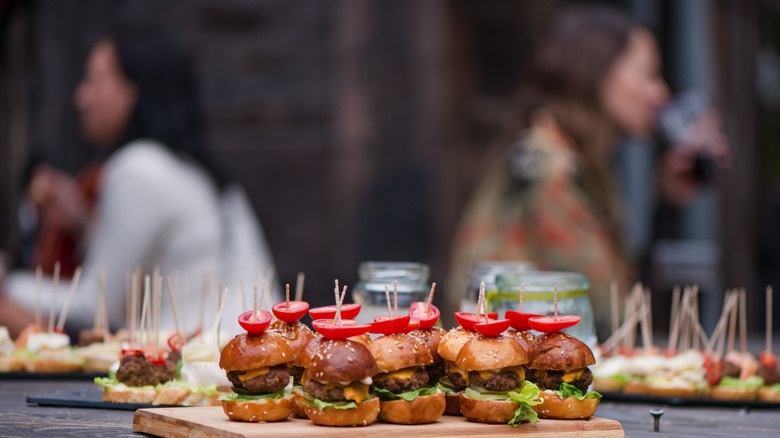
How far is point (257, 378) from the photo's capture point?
10.3 feet

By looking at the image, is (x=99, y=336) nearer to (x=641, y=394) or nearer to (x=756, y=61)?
(x=641, y=394)

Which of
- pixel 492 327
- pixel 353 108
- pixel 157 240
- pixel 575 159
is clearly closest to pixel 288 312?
pixel 492 327

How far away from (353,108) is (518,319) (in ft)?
16.2

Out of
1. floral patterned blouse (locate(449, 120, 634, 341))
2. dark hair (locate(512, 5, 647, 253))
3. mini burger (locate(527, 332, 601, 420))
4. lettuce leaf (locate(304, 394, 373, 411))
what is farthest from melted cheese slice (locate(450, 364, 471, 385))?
dark hair (locate(512, 5, 647, 253))

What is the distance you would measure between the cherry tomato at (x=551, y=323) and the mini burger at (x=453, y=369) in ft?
0.67

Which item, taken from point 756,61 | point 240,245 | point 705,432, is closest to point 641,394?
point 705,432

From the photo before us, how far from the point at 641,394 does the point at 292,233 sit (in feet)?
14.6

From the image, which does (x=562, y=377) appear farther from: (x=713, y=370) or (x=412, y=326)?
(x=713, y=370)

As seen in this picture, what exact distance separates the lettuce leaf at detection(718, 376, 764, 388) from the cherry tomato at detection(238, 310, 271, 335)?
2320 mm

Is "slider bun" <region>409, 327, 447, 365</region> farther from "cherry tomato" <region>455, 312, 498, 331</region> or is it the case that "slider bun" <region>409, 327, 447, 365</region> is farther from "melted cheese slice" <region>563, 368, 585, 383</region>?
"melted cheese slice" <region>563, 368, 585, 383</region>

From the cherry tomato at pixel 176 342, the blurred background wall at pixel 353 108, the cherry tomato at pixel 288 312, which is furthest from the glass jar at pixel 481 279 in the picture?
the blurred background wall at pixel 353 108

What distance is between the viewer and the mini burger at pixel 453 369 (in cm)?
330

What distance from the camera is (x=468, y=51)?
844cm

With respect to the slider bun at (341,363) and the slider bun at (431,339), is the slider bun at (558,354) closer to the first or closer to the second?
the slider bun at (431,339)
